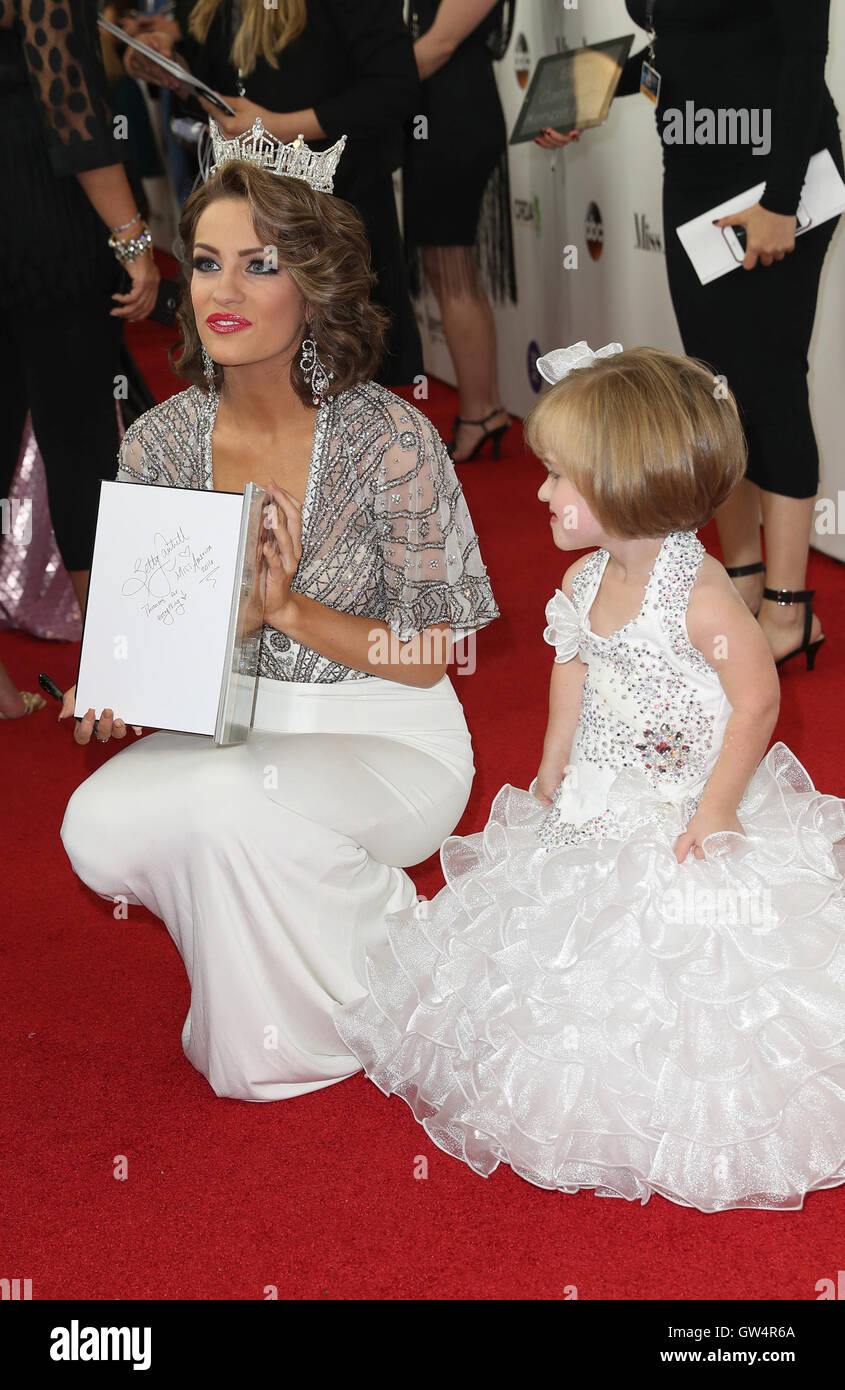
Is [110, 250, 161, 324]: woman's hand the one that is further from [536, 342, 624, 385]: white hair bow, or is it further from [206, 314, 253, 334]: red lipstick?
[536, 342, 624, 385]: white hair bow

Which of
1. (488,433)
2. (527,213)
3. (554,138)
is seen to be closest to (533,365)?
(488,433)

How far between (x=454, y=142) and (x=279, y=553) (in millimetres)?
3265

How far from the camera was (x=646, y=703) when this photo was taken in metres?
1.82

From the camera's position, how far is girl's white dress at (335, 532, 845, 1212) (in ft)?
5.47

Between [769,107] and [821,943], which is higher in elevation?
[769,107]

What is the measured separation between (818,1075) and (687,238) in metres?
1.91

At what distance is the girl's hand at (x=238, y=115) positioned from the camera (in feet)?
10.1

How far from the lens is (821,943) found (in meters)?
1.71

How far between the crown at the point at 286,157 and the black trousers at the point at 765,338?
1237mm

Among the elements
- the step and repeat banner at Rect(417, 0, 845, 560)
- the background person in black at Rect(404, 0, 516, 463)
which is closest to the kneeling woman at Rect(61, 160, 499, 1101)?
the step and repeat banner at Rect(417, 0, 845, 560)

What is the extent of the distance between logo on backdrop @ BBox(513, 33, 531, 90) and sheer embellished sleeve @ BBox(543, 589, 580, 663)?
377 cm

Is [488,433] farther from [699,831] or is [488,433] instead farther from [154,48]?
[699,831]
